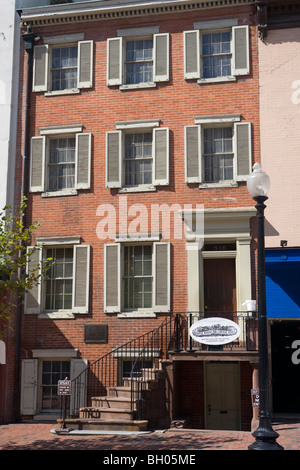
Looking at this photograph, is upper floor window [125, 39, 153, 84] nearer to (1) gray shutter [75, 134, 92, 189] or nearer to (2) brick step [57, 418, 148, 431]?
(1) gray shutter [75, 134, 92, 189]

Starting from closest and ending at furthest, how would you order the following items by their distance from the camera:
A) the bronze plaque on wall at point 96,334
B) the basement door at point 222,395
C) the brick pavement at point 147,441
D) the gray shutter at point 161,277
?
the brick pavement at point 147,441
the basement door at point 222,395
the gray shutter at point 161,277
the bronze plaque on wall at point 96,334

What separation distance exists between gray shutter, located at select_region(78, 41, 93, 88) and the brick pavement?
1004cm

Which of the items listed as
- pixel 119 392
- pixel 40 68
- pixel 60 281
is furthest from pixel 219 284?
pixel 40 68

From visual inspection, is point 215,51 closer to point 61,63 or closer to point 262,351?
point 61,63

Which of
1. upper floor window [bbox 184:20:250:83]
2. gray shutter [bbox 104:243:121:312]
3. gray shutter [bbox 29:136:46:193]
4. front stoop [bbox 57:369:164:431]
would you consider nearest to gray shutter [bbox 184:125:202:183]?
upper floor window [bbox 184:20:250:83]

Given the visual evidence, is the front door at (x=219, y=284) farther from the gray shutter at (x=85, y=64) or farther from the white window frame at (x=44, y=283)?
the gray shutter at (x=85, y=64)

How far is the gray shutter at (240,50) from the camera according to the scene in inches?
685

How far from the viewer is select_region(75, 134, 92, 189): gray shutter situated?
58.8 ft

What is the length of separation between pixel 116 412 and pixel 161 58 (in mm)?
10075

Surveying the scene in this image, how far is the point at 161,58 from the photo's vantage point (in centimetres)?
1792

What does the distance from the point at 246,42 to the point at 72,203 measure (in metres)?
6.84

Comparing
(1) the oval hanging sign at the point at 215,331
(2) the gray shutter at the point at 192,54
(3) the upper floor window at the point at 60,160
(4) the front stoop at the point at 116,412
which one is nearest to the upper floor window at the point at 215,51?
(2) the gray shutter at the point at 192,54

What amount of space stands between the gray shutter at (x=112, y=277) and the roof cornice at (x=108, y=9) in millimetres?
7011

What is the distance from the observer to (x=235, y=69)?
57.3 feet
